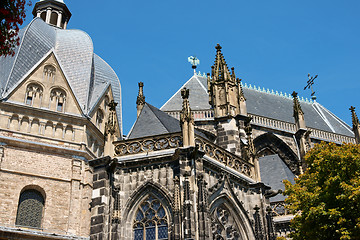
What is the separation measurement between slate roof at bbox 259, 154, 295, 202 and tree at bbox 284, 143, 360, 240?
5.27 m

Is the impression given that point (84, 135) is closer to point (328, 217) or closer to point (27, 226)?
point (27, 226)

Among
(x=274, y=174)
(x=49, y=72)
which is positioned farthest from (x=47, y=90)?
(x=274, y=174)

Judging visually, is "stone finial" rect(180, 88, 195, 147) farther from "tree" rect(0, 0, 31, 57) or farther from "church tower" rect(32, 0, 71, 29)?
"church tower" rect(32, 0, 71, 29)

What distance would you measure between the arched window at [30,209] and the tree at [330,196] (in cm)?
1039

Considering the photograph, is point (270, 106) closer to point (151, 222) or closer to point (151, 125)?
point (151, 125)

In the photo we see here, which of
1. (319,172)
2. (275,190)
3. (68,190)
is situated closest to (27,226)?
(68,190)

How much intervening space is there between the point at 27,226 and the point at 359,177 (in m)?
12.7

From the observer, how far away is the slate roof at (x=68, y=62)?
924 inches

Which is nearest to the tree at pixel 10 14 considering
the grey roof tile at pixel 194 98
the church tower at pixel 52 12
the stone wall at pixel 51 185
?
the stone wall at pixel 51 185

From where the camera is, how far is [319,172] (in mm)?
14383

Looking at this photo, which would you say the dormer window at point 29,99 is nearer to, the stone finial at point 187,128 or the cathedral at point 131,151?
the cathedral at point 131,151

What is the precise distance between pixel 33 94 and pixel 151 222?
11.4 metres

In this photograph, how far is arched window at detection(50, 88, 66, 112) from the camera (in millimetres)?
23125

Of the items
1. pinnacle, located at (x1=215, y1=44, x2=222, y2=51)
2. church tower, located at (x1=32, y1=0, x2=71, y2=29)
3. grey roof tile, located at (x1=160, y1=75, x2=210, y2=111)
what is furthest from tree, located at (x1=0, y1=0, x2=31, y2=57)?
church tower, located at (x1=32, y1=0, x2=71, y2=29)
